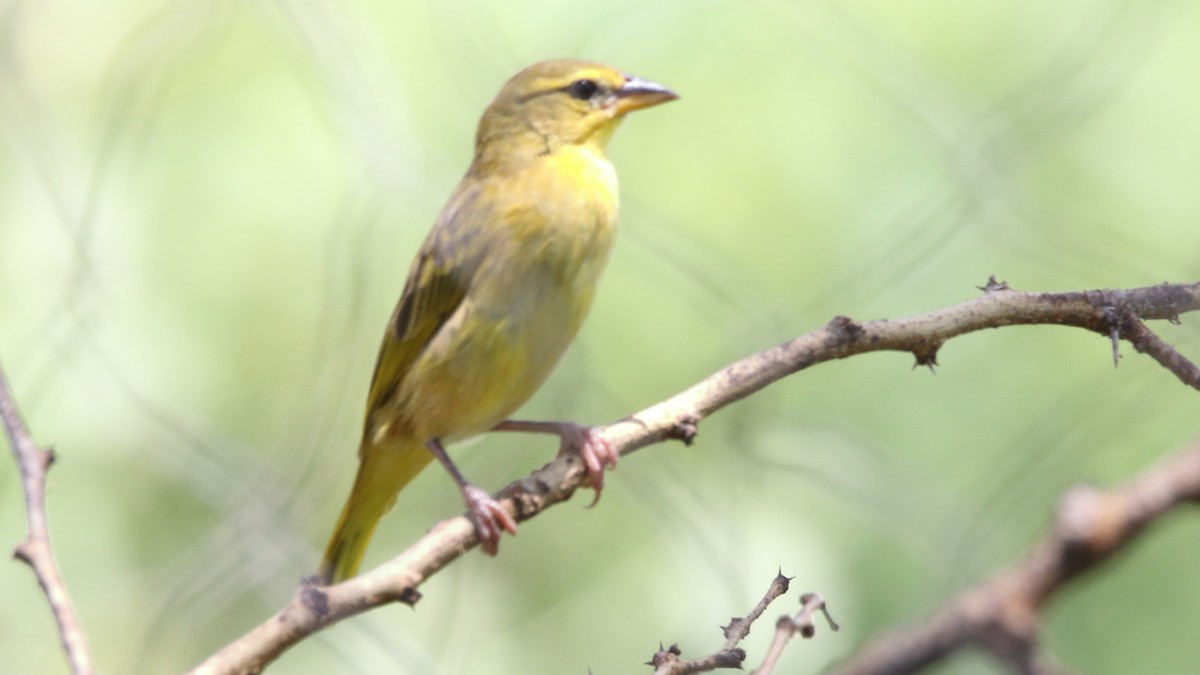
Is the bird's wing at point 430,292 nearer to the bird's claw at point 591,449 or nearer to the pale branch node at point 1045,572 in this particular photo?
the bird's claw at point 591,449

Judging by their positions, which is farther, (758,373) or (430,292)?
(430,292)

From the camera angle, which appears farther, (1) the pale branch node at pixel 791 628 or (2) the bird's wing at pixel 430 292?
(2) the bird's wing at pixel 430 292

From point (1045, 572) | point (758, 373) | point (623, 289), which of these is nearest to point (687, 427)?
point (758, 373)

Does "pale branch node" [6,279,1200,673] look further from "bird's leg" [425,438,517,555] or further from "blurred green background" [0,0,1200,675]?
"blurred green background" [0,0,1200,675]

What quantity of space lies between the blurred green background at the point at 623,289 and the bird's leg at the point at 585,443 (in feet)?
0.41

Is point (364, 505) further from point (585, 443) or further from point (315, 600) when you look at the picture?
point (315, 600)

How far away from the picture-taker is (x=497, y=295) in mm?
1788

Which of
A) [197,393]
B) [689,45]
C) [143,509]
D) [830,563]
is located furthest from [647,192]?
[143,509]

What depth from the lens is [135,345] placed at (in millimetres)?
2039

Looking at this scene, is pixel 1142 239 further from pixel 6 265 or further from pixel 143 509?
pixel 6 265

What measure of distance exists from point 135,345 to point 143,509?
0.85ft

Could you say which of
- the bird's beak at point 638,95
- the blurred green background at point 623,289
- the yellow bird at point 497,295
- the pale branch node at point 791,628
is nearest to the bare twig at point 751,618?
the pale branch node at point 791,628

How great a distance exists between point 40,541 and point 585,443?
0.80 m

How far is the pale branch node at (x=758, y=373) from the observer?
1032 millimetres
